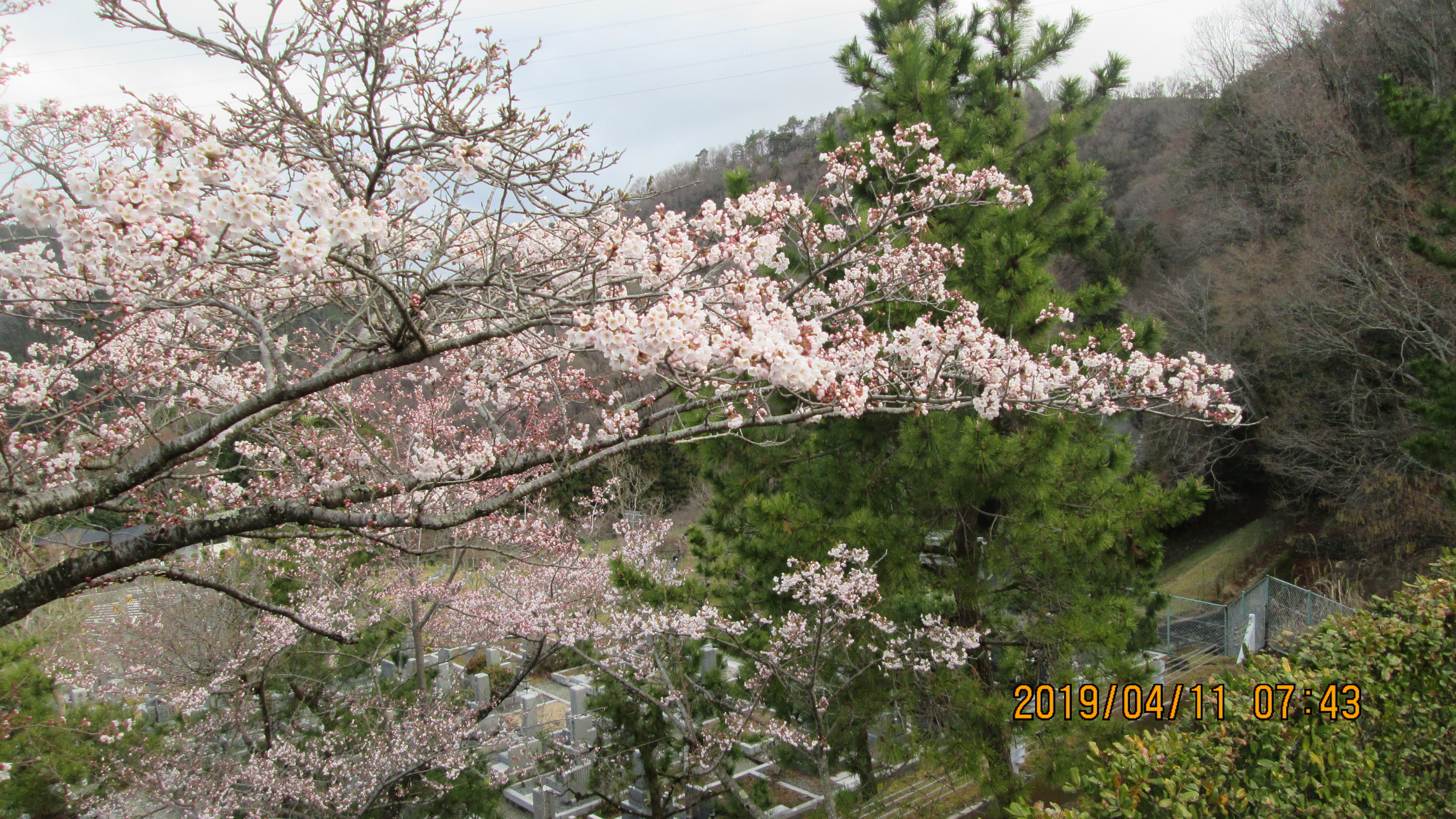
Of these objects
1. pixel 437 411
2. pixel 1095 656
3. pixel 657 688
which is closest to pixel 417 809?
pixel 657 688

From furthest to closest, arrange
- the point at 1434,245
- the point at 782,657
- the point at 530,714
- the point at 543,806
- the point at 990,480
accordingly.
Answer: the point at 530,714 < the point at 543,806 < the point at 1434,245 < the point at 782,657 < the point at 990,480

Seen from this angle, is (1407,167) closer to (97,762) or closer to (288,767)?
(288,767)

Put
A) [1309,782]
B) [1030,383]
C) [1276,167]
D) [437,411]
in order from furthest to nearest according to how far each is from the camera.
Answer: [1276,167], [437,411], [1030,383], [1309,782]

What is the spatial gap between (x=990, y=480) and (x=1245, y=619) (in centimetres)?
729

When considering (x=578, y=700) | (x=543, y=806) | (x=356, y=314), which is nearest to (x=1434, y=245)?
(x=356, y=314)

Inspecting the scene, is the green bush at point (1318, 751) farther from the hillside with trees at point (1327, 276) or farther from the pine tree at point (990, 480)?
the hillside with trees at point (1327, 276)

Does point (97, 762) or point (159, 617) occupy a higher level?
point (159, 617)

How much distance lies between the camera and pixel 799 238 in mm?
5422

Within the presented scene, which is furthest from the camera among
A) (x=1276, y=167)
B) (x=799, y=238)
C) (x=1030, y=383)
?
(x=1276, y=167)

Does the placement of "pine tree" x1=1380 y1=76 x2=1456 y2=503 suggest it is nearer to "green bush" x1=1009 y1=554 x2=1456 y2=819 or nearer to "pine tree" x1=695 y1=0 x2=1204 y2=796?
"pine tree" x1=695 y1=0 x2=1204 y2=796

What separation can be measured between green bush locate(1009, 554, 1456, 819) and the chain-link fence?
20.2 ft

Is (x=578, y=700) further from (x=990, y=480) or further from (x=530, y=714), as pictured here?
(x=990, y=480)

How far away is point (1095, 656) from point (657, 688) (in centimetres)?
340

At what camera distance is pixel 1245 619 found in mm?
9906
